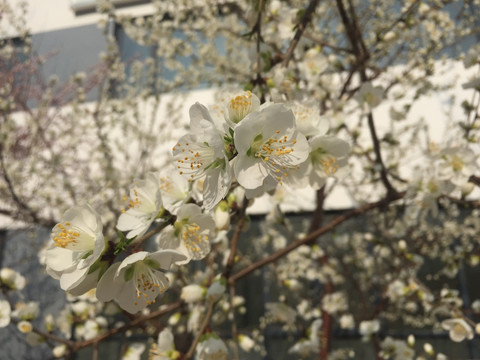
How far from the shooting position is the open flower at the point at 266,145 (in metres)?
0.64

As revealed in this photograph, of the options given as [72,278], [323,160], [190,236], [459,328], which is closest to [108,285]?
[72,278]

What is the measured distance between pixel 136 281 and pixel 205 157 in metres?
0.31

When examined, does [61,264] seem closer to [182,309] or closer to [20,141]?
[182,309]

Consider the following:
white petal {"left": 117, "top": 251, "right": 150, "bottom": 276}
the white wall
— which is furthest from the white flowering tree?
the white wall

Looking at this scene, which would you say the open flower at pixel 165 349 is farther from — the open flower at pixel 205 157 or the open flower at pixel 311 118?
the open flower at pixel 311 118

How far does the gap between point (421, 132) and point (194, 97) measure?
296 centimetres

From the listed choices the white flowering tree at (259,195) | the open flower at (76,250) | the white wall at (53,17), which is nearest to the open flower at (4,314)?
the white flowering tree at (259,195)

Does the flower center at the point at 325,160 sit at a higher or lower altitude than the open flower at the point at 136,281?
higher

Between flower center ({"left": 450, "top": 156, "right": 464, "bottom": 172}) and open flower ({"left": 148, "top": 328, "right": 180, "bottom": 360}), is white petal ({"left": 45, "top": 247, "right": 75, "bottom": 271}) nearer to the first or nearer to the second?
open flower ({"left": 148, "top": 328, "right": 180, "bottom": 360})

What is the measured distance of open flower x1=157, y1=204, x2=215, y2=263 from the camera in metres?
0.82

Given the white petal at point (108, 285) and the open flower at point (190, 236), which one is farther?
the open flower at point (190, 236)

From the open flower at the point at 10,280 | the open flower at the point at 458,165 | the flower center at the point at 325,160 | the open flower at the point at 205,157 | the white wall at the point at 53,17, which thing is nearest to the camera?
the open flower at the point at 205,157

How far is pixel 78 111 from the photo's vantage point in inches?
149

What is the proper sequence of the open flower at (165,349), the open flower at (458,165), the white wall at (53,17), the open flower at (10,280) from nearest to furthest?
1. the open flower at (165,349)
2. the open flower at (458,165)
3. the open flower at (10,280)
4. the white wall at (53,17)
